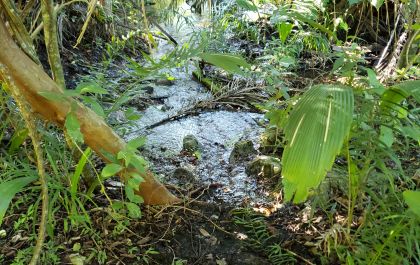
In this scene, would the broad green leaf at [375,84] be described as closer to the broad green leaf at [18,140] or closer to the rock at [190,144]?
the rock at [190,144]

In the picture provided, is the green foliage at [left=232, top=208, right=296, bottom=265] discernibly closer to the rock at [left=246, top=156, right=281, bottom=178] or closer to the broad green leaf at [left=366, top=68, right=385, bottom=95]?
the rock at [left=246, top=156, right=281, bottom=178]

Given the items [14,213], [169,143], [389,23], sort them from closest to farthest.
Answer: [14,213]
[169,143]
[389,23]

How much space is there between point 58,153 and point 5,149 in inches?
15.5

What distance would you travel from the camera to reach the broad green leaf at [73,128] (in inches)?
53.6

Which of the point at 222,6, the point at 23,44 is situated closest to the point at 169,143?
the point at 23,44

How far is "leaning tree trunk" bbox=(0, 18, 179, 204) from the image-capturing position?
143 cm

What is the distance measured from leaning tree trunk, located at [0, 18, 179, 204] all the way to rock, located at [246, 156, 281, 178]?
2.68 feet

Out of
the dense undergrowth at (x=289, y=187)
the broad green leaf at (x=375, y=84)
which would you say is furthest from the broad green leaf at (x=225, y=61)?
the broad green leaf at (x=375, y=84)

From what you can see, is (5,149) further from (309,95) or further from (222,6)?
(222,6)

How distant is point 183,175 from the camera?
2.16 meters

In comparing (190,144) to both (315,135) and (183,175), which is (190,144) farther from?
(315,135)

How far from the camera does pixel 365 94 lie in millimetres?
1510

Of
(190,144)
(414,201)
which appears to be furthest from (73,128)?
(190,144)

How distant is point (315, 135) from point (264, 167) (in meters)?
1.16
